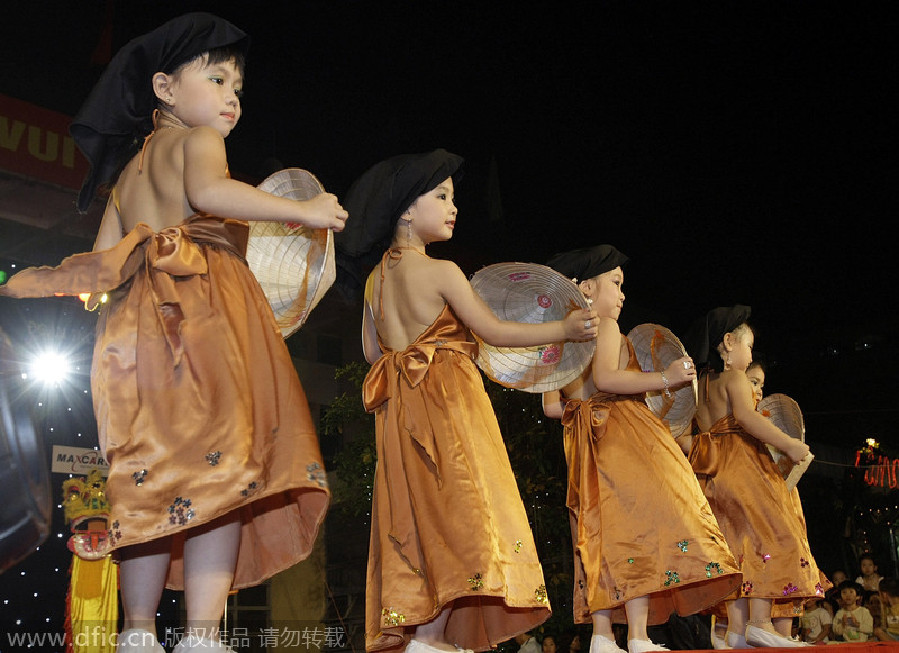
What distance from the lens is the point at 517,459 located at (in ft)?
26.4

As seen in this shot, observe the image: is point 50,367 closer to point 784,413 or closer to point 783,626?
point 784,413

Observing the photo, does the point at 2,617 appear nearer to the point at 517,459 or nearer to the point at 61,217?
the point at 61,217

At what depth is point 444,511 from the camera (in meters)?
2.77

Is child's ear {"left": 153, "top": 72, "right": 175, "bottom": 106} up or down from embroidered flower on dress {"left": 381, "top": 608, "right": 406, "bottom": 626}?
up

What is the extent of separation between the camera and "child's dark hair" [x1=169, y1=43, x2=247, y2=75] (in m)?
2.46

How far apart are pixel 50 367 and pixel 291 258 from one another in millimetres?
4685

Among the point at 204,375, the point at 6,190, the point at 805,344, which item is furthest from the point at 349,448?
the point at 204,375

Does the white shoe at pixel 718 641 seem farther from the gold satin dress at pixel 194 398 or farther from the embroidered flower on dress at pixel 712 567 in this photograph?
the gold satin dress at pixel 194 398

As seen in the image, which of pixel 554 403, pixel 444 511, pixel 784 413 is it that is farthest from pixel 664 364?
pixel 444 511

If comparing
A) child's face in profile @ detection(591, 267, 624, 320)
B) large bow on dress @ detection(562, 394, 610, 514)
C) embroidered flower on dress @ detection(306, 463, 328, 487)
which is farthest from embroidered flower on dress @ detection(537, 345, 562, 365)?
embroidered flower on dress @ detection(306, 463, 328, 487)

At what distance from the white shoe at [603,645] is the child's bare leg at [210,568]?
182 cm

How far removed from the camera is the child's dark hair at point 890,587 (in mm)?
6926

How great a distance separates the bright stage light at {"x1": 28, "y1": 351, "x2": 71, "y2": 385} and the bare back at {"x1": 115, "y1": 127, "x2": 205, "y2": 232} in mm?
4682

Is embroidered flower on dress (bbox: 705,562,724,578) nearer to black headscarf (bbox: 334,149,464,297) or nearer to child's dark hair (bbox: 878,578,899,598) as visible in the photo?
black headscarf (bbox: 334,149,464,297)
